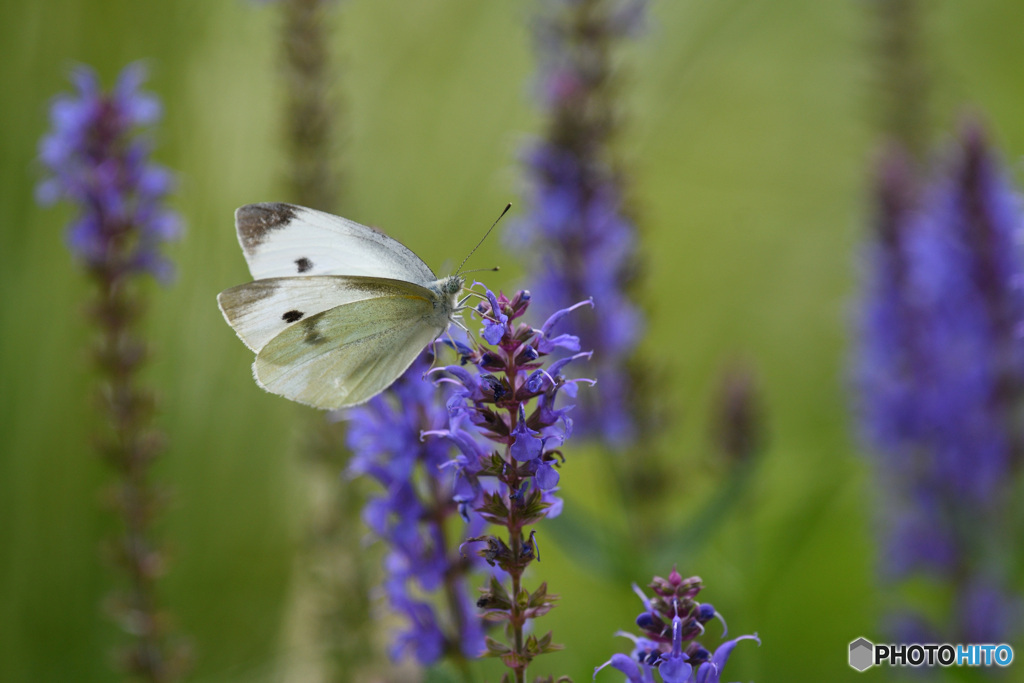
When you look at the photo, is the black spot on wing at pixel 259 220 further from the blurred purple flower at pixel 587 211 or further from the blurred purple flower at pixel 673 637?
the blurred purple flower at pixel 673 637

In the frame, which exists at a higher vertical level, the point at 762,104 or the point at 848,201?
the point at 762,104

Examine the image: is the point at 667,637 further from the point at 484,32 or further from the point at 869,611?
the point at 484,32

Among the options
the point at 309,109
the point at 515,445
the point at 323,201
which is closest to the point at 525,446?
the point at 515,445

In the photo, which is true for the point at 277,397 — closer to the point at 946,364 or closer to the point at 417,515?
the point at 417,515

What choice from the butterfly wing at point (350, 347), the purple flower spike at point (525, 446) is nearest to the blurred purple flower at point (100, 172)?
the butterfly wing at point (350, 347)

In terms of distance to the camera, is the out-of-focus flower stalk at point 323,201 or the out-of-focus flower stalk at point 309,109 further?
the out-of-focus flower stalk at point 309,109

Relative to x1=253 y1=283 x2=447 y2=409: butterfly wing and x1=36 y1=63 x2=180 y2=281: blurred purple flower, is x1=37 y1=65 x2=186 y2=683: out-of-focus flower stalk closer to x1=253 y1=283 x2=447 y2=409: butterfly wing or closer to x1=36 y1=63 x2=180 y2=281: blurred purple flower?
x1=36 y1=63 x2=180 y2=281: blurred purple flower

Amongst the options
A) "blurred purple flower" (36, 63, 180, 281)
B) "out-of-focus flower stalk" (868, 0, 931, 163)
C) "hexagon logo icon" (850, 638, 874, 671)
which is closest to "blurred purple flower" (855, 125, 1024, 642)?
"out-of-focus flower stalk" (868, 0, 931, 163)

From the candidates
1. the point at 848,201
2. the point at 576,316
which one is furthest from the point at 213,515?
the point at 848,201
